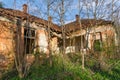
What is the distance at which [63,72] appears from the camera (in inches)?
472

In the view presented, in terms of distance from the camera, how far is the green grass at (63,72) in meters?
11.6

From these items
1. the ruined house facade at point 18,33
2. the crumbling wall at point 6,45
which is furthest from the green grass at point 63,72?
the ruined house facade at point 18,33

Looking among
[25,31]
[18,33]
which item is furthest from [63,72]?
[25,31]

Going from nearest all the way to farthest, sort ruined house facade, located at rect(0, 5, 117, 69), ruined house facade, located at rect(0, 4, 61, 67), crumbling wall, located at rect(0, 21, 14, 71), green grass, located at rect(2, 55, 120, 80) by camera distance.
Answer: green grass, located at rect(2, 55, 120, 80)
crumbling wall, located at rect(0, 21, 14, 71)
ruined house facade, located at rect(0, 4, 61, 67)
ruined house facade, located at rect(0, 5, 117, 69)

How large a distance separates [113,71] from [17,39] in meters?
7.09

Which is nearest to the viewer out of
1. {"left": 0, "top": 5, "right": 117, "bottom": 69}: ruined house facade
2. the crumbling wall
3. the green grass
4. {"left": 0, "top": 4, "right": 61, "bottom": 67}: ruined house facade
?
the green grass

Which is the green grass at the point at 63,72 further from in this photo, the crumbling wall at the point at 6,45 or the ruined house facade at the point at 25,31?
the ruined house facade at the point at 25,31

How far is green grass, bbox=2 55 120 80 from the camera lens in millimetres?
11555

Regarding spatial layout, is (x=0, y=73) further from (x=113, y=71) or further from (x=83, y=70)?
(x=113, y=71)

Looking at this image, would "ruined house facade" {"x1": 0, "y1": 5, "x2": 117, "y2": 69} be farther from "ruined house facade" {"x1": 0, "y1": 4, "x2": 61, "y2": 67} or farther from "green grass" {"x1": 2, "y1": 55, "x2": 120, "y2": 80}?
"green grass" {"x1": 2, "y1": 55, "x2": 120, "y2": 80}

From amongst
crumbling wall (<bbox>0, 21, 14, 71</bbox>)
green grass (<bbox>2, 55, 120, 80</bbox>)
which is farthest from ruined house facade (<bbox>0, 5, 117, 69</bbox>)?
green grass (<bbox>2, 55, 120, 80</bbox>)

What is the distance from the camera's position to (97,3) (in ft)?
49.9

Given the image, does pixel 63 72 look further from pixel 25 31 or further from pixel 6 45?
pixel 25 31

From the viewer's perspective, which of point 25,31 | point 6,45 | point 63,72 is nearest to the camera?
point 63,72
